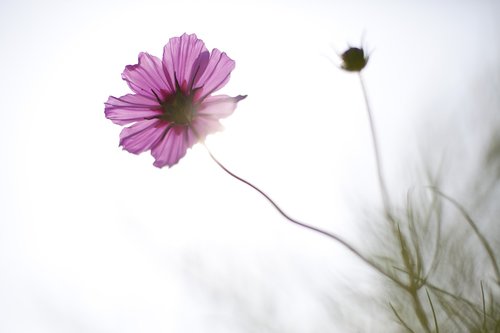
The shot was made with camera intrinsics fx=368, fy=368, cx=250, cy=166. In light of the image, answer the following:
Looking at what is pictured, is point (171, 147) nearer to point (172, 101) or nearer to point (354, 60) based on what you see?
point (172, 101)

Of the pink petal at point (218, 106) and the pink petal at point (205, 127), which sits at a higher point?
the pink petal at point (218, 106)

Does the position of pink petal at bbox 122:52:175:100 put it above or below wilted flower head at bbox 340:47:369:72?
below

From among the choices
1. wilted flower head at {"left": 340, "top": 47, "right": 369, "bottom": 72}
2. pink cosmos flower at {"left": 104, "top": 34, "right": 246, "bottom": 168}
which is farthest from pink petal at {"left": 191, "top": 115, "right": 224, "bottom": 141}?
wilted flower head at {"left": 340, "top": 47, "right": 369, "bottom": 72}

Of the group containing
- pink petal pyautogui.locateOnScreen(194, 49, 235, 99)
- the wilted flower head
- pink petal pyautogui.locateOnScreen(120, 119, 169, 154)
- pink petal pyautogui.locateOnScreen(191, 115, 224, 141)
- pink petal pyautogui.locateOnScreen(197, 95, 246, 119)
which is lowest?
pink petal pyautogui.locateOnScreen(120, 119, 169, 154)

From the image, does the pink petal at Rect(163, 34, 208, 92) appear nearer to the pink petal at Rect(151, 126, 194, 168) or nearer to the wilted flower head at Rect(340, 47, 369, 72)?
the pink petal at Rect(151, 126, 194, 168)

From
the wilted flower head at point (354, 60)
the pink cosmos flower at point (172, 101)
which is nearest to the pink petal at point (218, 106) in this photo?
the pink cosmos flower at point (172, 101)

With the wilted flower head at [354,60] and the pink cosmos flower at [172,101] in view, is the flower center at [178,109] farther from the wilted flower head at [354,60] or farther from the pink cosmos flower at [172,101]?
the wilted flower head at [354,60]
